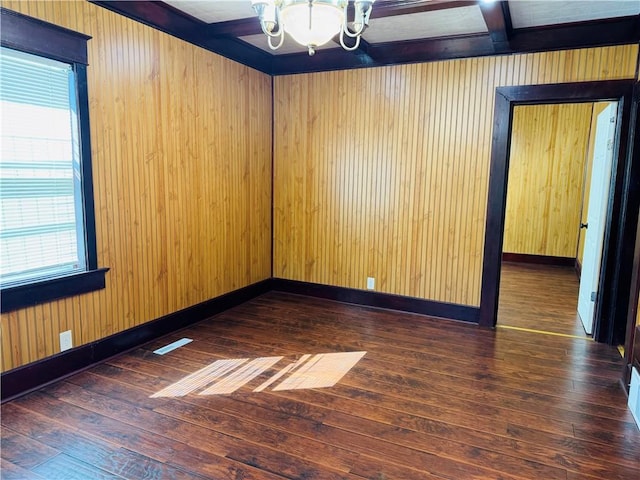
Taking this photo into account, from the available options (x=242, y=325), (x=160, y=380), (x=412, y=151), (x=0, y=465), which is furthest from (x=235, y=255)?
(x=0, y=465)

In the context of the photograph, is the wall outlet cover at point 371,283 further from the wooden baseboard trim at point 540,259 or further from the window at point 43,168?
the wooden baseboard trim at point 540,259

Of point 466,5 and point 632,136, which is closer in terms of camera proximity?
point 466,5

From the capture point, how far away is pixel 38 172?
8.84ft

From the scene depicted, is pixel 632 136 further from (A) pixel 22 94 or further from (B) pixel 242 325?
(A) pixel 22 94

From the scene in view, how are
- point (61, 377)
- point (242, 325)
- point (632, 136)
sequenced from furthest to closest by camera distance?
point (242, 325) < point (632, 136) < point (61, 377)

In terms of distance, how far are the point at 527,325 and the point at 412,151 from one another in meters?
2.00

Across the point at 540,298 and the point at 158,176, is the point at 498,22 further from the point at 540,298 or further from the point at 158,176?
the point at 540,298

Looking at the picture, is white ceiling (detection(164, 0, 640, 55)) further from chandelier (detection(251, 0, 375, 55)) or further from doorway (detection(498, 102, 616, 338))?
doorway (detection(498, 102, 616, 338))

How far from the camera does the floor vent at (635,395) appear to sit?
8.16 feet

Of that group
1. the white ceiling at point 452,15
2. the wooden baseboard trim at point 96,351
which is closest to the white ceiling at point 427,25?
the white ceiling at point 452,15

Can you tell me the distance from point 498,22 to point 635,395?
2.65 m

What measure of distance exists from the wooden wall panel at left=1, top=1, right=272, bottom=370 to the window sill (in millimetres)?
57

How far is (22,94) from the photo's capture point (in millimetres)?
2568

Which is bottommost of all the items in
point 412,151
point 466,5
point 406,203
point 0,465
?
point 0,465
